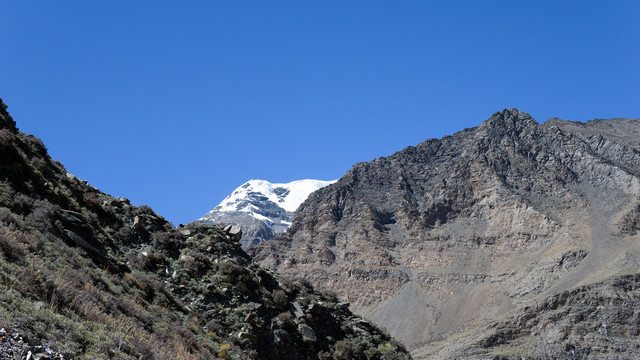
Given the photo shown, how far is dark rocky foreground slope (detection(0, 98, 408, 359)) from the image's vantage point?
11773 mm

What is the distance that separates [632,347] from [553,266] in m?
48.1

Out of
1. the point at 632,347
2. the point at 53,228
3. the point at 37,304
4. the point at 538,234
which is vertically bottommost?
the point at 632,347

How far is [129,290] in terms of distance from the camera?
61.9ft

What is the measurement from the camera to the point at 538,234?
190m

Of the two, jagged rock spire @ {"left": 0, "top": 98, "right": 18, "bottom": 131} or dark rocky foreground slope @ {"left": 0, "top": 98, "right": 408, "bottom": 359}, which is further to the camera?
jagged rock spire @ {"left": 0, "top": 98, "right": 18, "bottom": 131}

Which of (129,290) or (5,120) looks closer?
(129,290)

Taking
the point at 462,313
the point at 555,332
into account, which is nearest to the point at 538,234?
the point at 462,313

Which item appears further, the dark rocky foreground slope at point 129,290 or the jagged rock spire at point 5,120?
the jagged rock spire at point 5,120

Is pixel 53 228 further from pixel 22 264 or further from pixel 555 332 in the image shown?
pixel 555 332

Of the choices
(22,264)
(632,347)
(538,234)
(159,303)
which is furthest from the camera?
(538,234)

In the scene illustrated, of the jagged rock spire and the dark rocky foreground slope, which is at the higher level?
the jagged rock spire

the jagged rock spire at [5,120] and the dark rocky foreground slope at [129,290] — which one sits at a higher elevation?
the jagged rock spire at [5,120]

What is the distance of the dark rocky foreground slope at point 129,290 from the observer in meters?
11.8

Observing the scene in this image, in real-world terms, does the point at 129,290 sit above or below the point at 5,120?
below
